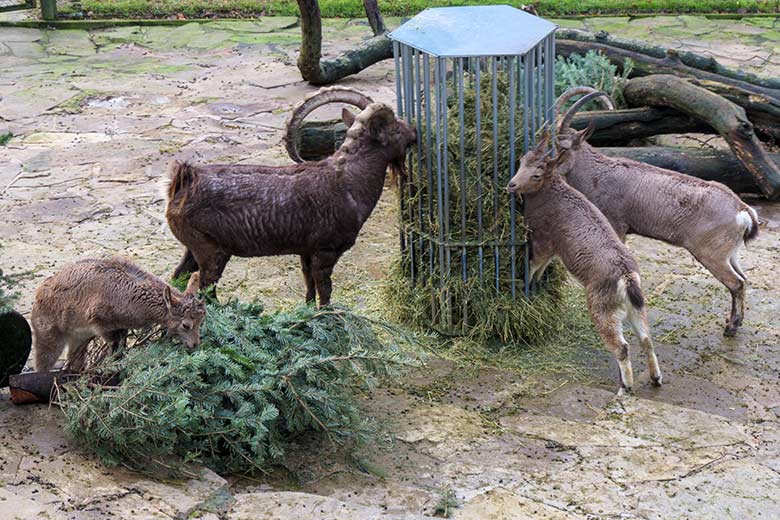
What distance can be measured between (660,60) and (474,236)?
4954 millimetres

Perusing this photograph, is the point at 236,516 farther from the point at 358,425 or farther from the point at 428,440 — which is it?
the point at 428,440

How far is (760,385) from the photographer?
21.5 ft

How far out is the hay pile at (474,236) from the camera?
22.4 feet

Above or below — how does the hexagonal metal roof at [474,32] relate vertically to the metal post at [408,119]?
above

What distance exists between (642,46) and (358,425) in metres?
7.24

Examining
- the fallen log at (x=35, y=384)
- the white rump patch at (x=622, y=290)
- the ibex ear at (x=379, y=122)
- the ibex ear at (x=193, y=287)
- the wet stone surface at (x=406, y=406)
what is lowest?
the wet stone surface at (x=406, y=406)

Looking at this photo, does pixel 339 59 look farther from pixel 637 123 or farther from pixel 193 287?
pixel 193 287

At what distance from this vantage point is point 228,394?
17.2ft

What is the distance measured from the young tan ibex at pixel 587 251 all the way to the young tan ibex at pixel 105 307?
235cm

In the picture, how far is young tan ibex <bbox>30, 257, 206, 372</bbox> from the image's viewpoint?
548 cm

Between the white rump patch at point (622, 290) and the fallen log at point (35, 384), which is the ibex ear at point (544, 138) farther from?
the fallen log at point (35, 384)

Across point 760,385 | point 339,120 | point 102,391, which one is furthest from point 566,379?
point 339,120

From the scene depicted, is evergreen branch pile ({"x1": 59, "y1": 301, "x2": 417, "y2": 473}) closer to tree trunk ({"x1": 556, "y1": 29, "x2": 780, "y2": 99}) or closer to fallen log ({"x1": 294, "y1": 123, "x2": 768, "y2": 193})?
fallen log ({"x1": 294, "y1": 123, "x2": 768, "y2": 193})

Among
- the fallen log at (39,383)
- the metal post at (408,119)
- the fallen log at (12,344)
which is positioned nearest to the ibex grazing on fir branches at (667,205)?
the metal post at (408,119)
